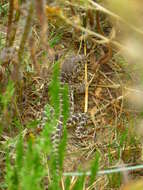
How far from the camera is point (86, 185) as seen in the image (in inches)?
85.1

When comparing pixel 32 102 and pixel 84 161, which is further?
pixel 32 102

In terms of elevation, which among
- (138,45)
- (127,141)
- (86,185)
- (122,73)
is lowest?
(86,185)

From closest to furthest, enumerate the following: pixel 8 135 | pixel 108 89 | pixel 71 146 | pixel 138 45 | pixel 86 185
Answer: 1. pixel 138 45
2. pixel 86 185
3. pixel 8 135
4. pixel 71 146
5. pixel 108 89

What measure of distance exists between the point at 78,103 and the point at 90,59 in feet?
1.08

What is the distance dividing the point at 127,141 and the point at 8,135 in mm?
633

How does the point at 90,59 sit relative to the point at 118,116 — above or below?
above

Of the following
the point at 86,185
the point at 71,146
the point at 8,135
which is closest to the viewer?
the point at 86,185

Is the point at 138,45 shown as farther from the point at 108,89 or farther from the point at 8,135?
the point at 108,89

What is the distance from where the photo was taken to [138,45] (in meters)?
1.26

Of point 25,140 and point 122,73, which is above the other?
point 122,73

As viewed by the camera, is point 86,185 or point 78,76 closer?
point 86,185

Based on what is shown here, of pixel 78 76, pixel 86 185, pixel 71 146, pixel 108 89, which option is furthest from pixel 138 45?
pixel 78 76

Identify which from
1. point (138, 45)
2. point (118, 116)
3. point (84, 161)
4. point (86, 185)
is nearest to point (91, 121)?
point (118, 116)

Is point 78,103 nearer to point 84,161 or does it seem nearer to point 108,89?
point 108,89
